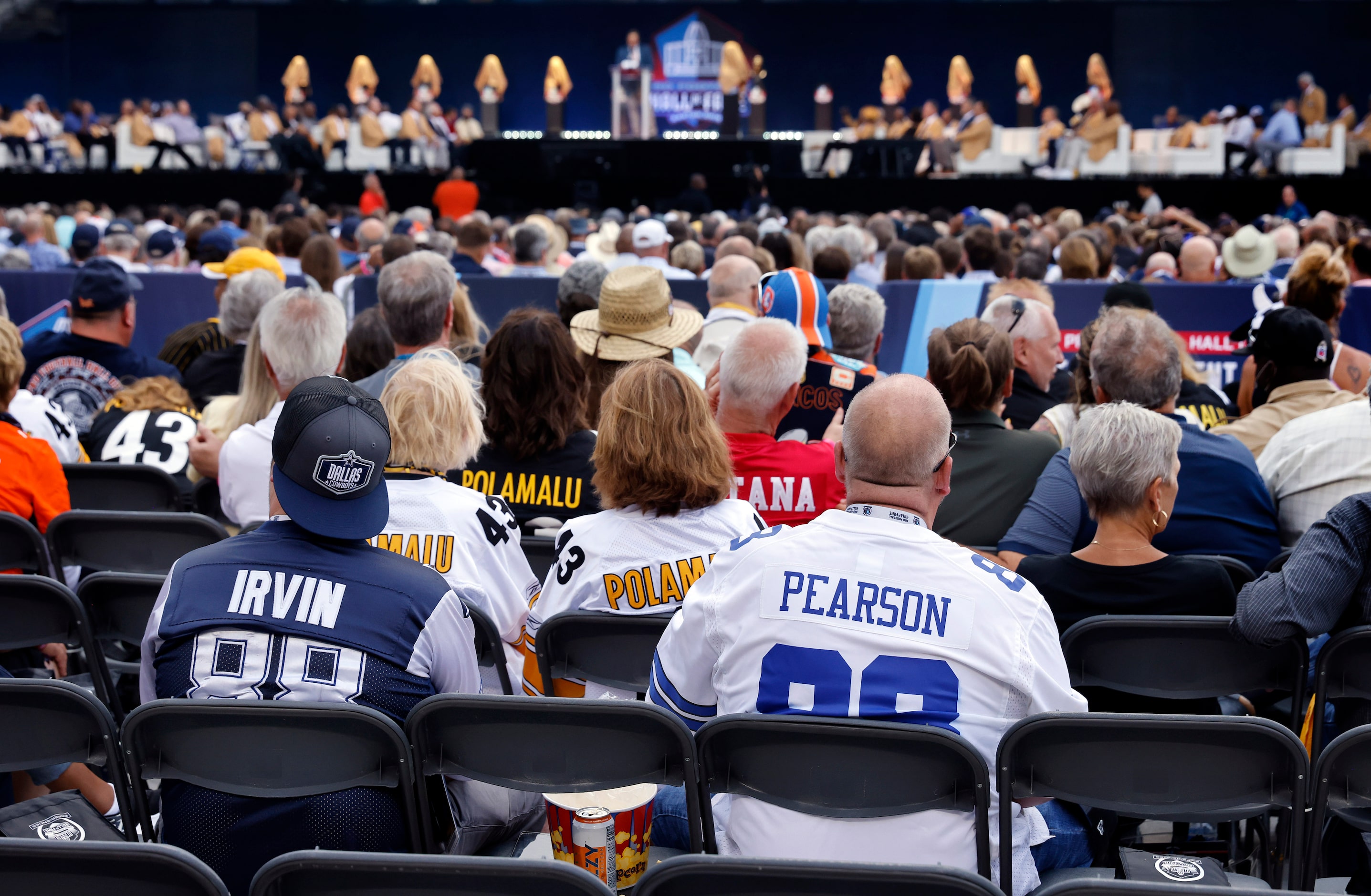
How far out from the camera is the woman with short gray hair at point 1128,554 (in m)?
2.46

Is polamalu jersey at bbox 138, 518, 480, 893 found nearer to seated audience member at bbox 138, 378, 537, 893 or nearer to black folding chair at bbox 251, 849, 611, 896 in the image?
seated audience member at bbox 138, 378, 537, 893

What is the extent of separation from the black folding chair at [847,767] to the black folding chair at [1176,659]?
634mm

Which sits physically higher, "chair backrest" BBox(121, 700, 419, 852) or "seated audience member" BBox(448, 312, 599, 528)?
"seated audience member" BBox(448, 312, 599, 528)

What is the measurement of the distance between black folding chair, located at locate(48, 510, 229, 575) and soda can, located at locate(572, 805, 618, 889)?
146 cm

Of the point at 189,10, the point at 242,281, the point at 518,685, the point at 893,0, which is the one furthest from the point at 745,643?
the point at 189,10

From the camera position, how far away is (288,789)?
1.82 m

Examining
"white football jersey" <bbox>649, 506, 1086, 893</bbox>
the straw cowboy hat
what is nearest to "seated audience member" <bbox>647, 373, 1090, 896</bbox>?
"white football jersey" <bbox>649, 506, 1086, 893</bbox>

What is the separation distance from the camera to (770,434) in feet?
10.9

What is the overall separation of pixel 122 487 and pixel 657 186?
48.7 ft

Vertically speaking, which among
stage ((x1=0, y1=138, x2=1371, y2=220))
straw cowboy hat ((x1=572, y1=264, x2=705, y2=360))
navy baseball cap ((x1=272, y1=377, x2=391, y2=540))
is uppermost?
stage ((x1=0, y1=138, x2=1371, y2=220))

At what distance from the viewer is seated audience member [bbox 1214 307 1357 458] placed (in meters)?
3.61

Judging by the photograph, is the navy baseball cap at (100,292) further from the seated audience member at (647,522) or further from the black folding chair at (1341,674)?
the black folding chair at (1341,674)

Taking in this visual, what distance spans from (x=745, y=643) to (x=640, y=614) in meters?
0.56

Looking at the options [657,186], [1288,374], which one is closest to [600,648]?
[1288,374]
